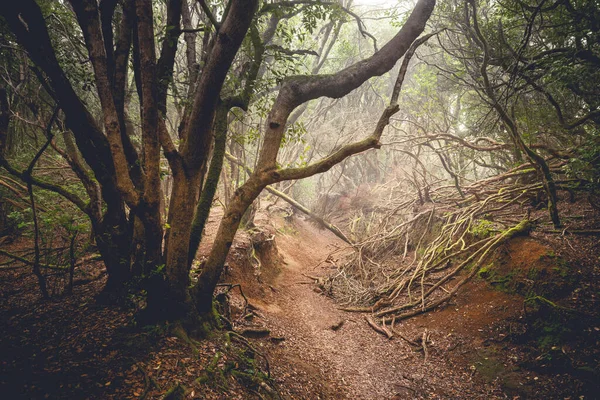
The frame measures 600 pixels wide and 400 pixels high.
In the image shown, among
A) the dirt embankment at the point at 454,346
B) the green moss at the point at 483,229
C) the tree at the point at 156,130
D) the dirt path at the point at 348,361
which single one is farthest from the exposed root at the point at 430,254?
the tree at the point at 156,130

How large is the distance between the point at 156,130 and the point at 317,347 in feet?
14.7

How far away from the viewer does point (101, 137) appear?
296 centimetres

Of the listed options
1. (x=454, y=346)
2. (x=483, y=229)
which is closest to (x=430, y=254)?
(x=483, y=229)

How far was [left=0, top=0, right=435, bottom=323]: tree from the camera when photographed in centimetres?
256

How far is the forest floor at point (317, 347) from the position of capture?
2461 millimetres

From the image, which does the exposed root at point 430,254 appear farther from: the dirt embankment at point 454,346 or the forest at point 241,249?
the dirt embankment at point 454,346

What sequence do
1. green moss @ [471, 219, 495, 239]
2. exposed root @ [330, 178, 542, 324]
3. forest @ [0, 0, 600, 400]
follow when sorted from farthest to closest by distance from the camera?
1. green moss @ [471, 219, 495, 239]
2. exposed root @ [330, 178, 542, 324]
3. forest @ [0, 0, 600, 400]

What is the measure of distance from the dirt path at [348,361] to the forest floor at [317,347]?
2 cm

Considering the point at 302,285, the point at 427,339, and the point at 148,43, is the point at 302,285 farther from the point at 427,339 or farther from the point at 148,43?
the point at 148,43

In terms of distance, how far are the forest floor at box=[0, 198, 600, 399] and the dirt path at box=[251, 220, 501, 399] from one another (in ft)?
0.07

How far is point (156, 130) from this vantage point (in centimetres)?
280

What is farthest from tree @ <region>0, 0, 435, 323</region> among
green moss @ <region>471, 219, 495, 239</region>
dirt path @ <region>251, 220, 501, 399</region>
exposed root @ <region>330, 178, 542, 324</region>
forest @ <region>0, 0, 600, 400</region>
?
green moss @ <region>471, 219, 495, 239</region>

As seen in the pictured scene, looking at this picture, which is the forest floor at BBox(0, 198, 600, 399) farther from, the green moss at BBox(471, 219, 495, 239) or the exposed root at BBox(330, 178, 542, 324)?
the green moss at BBox(471, 219, 495, 239)

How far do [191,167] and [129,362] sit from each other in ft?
6.62
